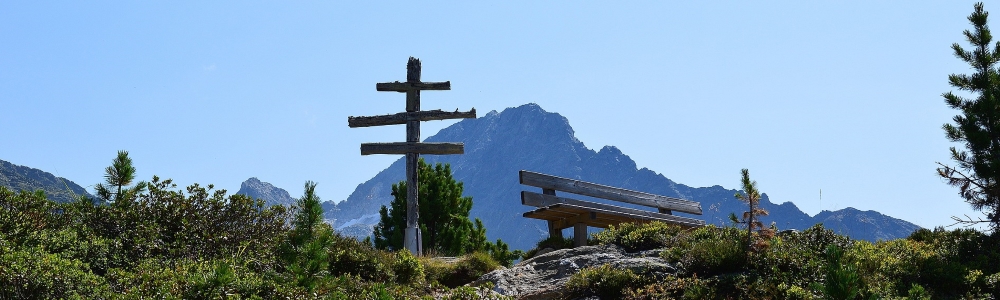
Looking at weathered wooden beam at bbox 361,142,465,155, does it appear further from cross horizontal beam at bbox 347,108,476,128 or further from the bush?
the bush

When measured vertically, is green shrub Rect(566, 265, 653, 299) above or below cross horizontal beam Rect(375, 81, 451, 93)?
below

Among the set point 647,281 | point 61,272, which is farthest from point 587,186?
point 61,272

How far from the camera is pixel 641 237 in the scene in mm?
14188

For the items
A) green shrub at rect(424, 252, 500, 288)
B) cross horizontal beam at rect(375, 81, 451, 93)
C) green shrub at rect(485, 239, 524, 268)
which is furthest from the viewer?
cross horizontal beam at rect(375, 81, 451, 93)

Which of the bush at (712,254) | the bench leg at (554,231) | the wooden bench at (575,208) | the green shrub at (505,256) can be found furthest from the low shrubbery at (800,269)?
the green shrub at (505,256)

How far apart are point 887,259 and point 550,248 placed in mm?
6549

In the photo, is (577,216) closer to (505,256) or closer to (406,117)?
(505,256)

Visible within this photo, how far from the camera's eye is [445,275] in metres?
14.3

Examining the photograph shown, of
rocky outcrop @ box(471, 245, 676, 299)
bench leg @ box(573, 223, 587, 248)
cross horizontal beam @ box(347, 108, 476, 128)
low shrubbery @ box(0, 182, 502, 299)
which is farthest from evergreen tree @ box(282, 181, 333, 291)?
cross horizontal beam @ box(347, 108, 476, 128)

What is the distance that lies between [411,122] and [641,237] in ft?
22.6

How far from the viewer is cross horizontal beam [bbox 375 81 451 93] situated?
1880cm

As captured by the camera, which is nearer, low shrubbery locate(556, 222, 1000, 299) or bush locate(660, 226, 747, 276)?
low shrubbery locate(556, 222, 1000, 299)

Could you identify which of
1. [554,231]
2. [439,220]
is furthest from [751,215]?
[439,220]

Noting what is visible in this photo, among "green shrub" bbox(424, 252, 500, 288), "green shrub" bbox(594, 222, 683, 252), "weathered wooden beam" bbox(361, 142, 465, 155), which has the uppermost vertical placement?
"weathered wooden beam" bbox(361, 142, 465, 155)
